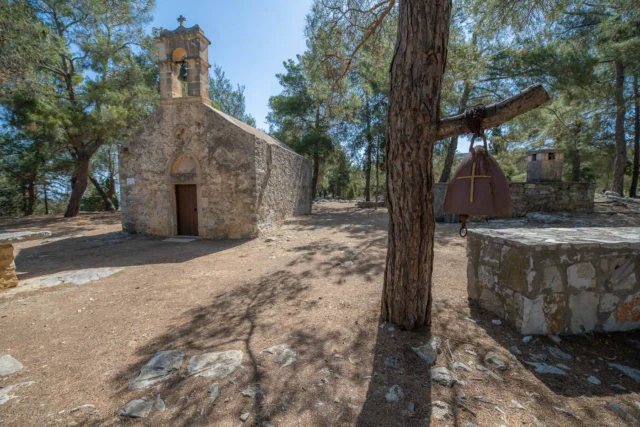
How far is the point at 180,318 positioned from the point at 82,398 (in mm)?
1324

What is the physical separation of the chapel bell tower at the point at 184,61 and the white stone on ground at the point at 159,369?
784 cm

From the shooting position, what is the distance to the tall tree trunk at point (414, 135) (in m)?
2.43

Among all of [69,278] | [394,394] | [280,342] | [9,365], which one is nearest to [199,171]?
[69,278]

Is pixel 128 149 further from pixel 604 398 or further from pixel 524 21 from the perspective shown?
pixel 604 398

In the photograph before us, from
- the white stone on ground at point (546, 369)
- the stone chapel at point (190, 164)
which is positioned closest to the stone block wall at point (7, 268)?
the stone chapel at point (190, 164)

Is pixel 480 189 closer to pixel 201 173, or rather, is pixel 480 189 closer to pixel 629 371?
pixel 629 371

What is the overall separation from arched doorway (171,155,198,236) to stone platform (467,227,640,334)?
8.51 m

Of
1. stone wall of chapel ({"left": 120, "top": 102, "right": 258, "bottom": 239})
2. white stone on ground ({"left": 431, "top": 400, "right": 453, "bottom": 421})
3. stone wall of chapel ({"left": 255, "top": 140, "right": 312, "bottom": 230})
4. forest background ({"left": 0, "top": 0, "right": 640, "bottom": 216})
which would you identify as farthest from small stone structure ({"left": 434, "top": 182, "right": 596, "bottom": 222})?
white stone on ground ({"left": 431, "top": 400, "right": 453, "bottom": 421})

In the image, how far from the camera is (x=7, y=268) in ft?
14.9

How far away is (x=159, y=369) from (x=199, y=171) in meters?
7.15

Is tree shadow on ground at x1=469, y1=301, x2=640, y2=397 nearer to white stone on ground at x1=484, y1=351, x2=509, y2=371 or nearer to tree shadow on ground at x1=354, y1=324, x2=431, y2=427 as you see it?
white stone on ground at x1=484, y1=351, x2=509, y2=371

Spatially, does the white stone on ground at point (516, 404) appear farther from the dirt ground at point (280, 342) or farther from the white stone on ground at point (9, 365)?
the white stone on ground at point (9, 365)

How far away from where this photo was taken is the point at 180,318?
3.40m

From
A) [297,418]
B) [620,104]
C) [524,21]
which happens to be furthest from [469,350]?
[620,104]
